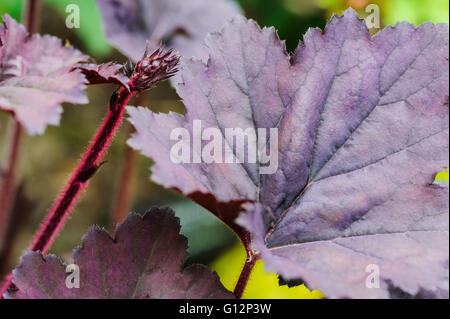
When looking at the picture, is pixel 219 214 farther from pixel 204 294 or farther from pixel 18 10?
pixel 18 10

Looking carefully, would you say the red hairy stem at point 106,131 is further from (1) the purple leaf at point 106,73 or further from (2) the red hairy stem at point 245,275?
(2) the red hairy stem at point 245,275

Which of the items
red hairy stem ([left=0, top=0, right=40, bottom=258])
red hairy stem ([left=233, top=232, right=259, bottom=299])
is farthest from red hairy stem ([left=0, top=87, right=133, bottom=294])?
red hairy stem ([left=0, top=0, right=40, bottom=258])

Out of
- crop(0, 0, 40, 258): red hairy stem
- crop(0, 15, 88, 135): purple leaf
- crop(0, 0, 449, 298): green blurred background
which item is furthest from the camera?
crop(0, 0, 449, 298): green blurred background

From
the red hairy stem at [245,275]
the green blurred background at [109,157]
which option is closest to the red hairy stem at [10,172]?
the green blurred background at [109,157]

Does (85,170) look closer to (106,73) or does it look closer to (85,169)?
(85,169)

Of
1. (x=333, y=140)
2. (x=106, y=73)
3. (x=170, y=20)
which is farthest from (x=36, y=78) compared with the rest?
(x=170, y=20)

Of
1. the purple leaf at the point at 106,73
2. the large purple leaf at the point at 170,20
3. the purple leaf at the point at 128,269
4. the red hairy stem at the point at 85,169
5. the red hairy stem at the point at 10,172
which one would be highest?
the large purple leaf at the point at 170,20

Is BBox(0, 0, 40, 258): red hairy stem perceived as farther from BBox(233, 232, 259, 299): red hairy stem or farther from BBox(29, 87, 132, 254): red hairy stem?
BBox(233, 232, 259, 299): red hairy stem
